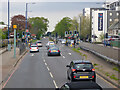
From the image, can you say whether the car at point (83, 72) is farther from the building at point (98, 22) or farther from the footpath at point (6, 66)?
the building at point (98, 22)

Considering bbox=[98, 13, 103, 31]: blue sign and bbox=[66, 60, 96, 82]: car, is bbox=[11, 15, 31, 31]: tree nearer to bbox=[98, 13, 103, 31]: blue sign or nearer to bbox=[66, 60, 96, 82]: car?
bbox=[98, 13, 103, 31]: blue sign

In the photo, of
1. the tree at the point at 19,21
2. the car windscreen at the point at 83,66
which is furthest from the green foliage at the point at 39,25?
the car windscreen at the point at 83,66

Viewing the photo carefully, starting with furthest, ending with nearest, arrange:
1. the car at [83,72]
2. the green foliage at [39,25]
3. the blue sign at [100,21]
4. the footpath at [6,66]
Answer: the green foliage at [39,25], the blue sign at [100,21], the footpath at [6,66], the car at [83,72]

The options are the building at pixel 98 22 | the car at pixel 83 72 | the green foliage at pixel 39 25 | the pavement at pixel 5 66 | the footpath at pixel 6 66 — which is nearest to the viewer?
the car at pixel 83 72

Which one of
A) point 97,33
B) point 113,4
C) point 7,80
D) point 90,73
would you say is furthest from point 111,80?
point 113,4

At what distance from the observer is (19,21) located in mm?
124938

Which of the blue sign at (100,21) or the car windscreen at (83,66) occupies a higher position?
the blue sign at (100,21)

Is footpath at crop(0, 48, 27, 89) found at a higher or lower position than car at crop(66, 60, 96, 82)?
lower

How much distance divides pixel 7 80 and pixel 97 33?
102m

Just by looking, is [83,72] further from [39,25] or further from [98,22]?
[39,25]

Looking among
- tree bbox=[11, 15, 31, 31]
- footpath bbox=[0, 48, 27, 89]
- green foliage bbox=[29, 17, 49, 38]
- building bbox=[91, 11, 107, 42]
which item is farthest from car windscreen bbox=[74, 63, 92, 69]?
green foliage bbox=[29, 17, 49, 38]

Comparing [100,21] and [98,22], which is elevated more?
[100,21]

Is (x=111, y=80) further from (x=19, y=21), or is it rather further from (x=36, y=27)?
(x=36, y=27)

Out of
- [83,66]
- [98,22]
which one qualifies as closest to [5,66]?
[83,66]
